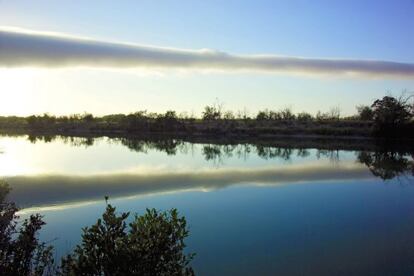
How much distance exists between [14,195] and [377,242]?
10.7m

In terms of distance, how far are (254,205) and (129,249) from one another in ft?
30.2

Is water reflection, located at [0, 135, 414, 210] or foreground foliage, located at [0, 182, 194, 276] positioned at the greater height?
foreground foliage, located at [0, 182, 194, 276]

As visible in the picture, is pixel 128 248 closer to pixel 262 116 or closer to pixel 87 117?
pixel 262 116

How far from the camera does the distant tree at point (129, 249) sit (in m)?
5.02

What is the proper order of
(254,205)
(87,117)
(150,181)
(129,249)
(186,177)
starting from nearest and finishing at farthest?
(129,249) < (254,205) < (150,181) < (186,177) < (87,117)

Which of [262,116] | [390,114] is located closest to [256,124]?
[262,116]

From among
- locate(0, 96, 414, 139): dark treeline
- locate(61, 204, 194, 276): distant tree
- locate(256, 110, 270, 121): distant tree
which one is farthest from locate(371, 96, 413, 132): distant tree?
locate(61, 204, 194, 276): distant tree

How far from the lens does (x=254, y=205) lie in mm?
13922

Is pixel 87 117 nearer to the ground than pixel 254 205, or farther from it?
farther from it

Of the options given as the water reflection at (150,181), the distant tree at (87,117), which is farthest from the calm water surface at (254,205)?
the distant tree at (87,117)

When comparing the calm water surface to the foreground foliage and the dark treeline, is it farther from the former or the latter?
the dark treeline

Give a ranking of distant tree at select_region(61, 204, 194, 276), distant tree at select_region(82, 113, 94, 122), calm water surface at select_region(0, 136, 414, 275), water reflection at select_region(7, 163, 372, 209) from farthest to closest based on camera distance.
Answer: distant tree at select_region(82, 113, 94, 122) < water reflection at select_region(7, 163, 372, 209) < calm water surface at select_region(0, 136, 414, 275) < distant tree at select_region(61, 204, 194, 276)

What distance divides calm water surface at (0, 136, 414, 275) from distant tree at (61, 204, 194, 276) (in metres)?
2.59

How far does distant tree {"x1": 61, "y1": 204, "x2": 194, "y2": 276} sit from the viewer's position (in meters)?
5.02
